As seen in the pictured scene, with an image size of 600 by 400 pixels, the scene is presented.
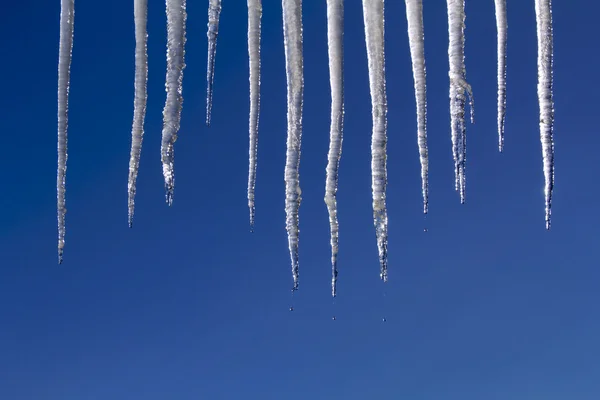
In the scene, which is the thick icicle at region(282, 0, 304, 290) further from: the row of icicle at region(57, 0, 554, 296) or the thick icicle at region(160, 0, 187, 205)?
the thick icicle at region(160, 0, 187, 205)

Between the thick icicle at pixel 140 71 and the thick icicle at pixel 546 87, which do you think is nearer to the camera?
the thick icicle at pixel 546 87

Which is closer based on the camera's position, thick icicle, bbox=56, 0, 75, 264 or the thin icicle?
the thin icicle

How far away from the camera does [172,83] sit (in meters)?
2.39

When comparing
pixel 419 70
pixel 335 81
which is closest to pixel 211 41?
pixel 335 81

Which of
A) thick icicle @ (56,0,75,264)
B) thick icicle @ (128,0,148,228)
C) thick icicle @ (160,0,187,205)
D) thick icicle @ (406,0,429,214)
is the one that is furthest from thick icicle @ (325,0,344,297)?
thick icicle @ (56,0,75,264)

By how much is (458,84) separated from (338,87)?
37cm

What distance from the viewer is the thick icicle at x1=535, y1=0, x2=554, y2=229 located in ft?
7.51

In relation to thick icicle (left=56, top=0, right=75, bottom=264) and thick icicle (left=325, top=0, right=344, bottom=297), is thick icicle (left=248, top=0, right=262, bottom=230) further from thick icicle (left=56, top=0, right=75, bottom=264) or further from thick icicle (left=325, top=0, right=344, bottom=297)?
thick icicle (left=56, top=0, right=75, bottom=264)

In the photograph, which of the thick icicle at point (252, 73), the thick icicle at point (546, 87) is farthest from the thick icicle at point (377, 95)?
the thick icicle at point (546, 87)

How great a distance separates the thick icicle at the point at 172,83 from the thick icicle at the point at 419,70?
0.71 m

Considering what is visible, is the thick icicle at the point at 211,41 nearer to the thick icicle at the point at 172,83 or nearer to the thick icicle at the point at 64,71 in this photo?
the thick icicle at the point at 172,83

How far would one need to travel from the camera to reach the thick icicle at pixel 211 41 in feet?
7.58

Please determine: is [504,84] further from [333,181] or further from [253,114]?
[253,114]

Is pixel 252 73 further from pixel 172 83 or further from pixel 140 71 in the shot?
pixel 140 71
